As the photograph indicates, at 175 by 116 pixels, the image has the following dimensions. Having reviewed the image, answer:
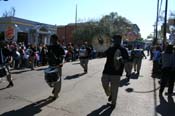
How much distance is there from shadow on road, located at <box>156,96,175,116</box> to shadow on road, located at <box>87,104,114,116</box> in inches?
52.9

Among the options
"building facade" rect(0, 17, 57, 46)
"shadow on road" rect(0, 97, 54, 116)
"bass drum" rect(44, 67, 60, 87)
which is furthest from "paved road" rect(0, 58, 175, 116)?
"building facade" rect(0, 17, 57, 46)

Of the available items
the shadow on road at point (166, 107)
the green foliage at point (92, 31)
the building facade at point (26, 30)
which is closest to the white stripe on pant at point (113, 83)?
the shadow on road at point (166, 107)

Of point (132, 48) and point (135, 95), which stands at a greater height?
point (132, 48)

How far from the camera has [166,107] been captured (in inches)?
363

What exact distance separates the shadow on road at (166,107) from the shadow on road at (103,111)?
1343 millimetres

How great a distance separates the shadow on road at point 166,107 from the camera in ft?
27.7

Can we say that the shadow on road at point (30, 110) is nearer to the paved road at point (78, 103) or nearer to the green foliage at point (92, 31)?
the paved road at point (78, 103)

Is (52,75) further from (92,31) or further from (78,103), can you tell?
(92,31)

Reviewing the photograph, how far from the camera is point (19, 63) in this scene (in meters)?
20.6

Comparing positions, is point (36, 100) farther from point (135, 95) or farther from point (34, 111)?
point (135, 95)

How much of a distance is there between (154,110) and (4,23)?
33.4 metres

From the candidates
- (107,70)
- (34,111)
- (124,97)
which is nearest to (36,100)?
(34,111)

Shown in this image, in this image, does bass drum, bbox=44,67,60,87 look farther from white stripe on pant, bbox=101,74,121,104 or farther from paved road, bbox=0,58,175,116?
white stripe on pant, bbox=101,74,121,104

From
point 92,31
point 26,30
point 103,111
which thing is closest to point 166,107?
point 103,111
